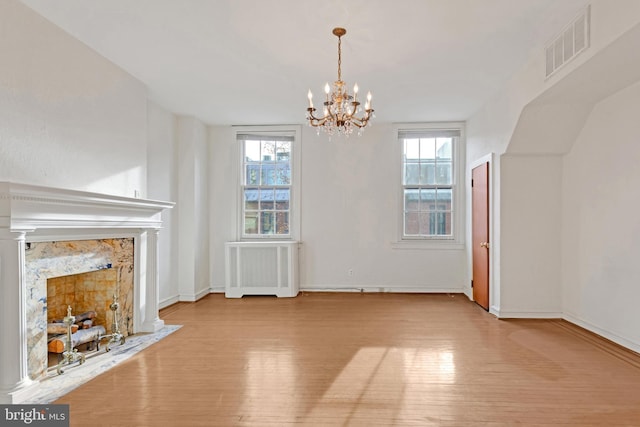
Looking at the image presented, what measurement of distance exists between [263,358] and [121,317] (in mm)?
1671

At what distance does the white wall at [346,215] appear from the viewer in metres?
5.85

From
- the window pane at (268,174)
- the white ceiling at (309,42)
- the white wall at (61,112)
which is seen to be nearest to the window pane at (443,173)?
the white ceiling at (309,42)

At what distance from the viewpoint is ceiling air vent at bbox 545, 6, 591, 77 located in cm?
261

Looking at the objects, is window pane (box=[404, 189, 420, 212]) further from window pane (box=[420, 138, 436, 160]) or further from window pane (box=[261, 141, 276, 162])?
window pane (box=[261, 141, 276, 162])

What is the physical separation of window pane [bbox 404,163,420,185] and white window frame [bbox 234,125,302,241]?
1812 millimetres

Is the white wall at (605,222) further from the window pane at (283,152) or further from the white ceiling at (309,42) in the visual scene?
the window pane at (283,152)

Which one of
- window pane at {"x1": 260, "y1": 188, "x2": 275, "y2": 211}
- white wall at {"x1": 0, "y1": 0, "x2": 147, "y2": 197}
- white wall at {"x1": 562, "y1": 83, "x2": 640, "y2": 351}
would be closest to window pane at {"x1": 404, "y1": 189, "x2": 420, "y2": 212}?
white wall at {"x1": 562, "y1": 83, "x2": 640, "y2": 351}

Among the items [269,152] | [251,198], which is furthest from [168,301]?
[269,152]

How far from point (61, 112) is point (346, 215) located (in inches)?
159

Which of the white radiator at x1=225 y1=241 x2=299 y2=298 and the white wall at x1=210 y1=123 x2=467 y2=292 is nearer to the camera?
the white radiator at x1=225 y1=241 x2=299 y2=298

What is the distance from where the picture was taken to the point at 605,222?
3693 mm

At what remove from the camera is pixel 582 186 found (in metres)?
4.03

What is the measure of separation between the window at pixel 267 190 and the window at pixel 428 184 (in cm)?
198

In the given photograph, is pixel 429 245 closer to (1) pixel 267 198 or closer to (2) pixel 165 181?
(1) pixel 267 198
